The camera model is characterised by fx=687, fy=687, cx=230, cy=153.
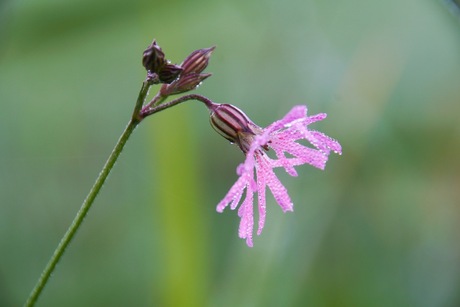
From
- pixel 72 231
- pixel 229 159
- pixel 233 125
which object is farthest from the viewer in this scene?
pixel 229 159

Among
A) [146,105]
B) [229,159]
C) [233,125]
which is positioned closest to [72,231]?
[146,105]

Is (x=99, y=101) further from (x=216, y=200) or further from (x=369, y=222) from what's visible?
(x=369, y=222)

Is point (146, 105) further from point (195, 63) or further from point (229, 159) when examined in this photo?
point (229, 159)

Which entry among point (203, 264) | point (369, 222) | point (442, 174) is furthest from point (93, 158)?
point (203, 264)

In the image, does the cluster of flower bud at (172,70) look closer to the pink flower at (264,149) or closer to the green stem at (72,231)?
the pink flower at (264,149)

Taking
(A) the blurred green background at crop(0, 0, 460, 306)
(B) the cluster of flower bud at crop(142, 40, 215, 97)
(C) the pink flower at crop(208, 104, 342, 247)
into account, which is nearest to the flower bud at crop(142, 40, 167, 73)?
(B) the cluster of flower bud at crop(142, 40, 215, 97)

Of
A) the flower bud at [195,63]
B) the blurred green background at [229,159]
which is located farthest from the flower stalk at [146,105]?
the blurred green background at [229,159]
